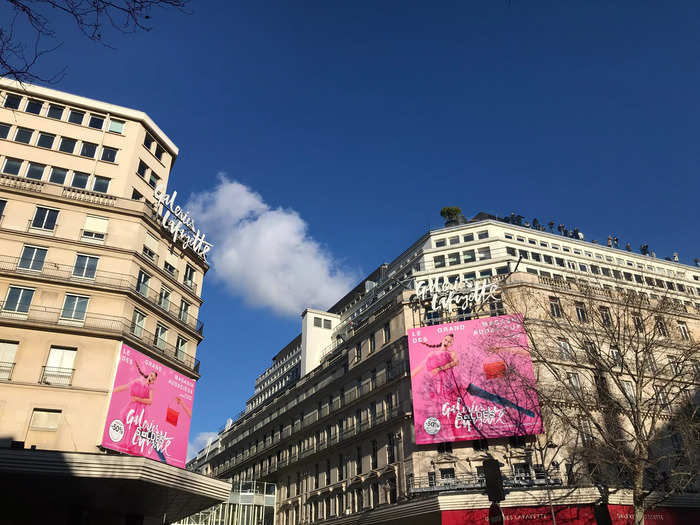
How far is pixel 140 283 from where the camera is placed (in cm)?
3572

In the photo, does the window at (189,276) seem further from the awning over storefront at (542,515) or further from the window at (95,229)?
the awning over storefront at (542,515)

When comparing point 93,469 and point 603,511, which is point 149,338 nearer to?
point 93,469

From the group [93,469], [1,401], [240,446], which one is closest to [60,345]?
[1,401]

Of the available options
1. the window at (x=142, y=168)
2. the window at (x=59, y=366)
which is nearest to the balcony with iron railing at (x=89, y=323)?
the window at (x=59, y=366)

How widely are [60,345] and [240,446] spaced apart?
1958 inches

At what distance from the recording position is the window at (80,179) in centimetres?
3722

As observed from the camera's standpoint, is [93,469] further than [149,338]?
No

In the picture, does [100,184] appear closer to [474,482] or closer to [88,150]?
[88,150]

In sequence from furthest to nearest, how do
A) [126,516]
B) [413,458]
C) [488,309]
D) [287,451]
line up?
[287,451]
[488,309]
[413,458]
[126,516]

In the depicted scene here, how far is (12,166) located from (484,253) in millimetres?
44912

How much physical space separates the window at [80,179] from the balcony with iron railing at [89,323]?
32.7ft

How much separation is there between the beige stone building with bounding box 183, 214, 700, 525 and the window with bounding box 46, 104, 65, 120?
1214 inches

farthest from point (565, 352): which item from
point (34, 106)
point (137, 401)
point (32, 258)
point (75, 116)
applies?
point (34, 106)

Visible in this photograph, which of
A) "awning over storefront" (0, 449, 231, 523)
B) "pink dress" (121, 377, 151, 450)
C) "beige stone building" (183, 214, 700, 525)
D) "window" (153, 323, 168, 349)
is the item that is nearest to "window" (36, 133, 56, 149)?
"window" (153, 323, 168, 349)
